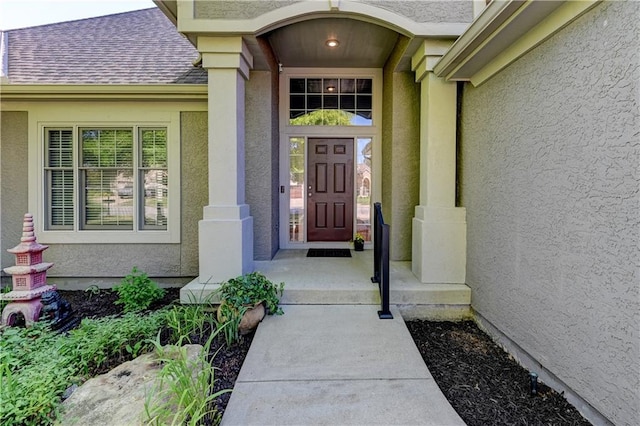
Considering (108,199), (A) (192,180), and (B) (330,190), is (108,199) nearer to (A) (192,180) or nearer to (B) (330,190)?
(A) (192,180)

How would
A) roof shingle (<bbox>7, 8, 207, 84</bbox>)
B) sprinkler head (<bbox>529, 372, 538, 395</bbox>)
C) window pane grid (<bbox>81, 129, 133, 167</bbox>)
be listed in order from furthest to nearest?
roof shingle (<bbox>7, 8, 207, 84</bbox>), window pane grid (<bbox>81, 129, 133, 167</bbox>), sprinkler head (<bbox>529, 372, 538, 395</bbox>)

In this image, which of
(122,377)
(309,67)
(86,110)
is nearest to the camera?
(122,377)

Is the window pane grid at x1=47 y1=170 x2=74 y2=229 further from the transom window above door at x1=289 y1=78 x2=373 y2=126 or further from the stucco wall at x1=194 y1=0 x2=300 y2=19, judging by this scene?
the transom window above door at x1=289 y1=78 x2=373 y2=126

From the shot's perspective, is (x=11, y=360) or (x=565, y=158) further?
(x=11, y=360)

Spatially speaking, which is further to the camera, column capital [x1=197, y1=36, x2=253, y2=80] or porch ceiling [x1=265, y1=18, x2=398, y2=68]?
porch ceiling [x1=265, y1=18, x2=398, y2=68]

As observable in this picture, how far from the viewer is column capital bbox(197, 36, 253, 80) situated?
3850 mm

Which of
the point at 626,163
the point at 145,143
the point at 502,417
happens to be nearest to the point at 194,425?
the point at 502,417

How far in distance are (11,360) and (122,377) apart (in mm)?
985

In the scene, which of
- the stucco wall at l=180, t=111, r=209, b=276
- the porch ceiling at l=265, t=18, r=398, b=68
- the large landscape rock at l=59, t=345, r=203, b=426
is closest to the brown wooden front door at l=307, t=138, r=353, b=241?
the porch ceiling at l=265, t=18, r=398, b=68

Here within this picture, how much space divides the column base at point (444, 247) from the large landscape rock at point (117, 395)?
8.77ft

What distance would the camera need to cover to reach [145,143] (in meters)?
5.08

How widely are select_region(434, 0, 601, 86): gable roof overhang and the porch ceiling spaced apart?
1.35 meters

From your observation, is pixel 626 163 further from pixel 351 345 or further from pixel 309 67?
pixel 309 67

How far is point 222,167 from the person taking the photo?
3.91 metres
